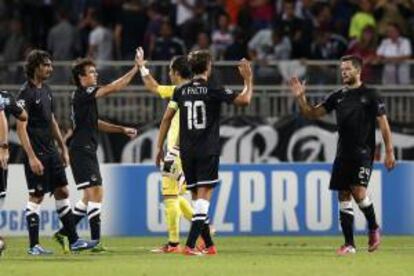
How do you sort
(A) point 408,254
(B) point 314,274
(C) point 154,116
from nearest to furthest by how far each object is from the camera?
1. (B) point 314,274
2. (A) point 408,254
3. (C) point 154,116

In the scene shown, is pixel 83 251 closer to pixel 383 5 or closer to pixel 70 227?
pixel 70 227

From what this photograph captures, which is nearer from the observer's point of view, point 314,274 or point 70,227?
point 314,274

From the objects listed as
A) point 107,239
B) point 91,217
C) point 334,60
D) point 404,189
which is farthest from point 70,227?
point 334,60

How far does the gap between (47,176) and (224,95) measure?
240 centimetres

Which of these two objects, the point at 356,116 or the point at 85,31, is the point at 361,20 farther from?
the point at 356,116

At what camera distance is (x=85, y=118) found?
59.3 feet

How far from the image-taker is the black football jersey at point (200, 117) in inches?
672

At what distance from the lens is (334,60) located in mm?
26594

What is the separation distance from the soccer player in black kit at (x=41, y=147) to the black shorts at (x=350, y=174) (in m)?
2.92

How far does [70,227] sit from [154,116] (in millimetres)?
7879

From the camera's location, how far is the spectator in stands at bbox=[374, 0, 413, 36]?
2703 centimetres

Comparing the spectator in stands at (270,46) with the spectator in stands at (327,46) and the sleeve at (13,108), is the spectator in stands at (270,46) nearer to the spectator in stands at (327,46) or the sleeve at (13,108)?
the spectator in stands at (327,46)

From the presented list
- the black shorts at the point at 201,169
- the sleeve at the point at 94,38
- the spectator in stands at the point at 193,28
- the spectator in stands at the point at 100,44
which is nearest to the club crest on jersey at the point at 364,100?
the black shorts at the point at 201,169

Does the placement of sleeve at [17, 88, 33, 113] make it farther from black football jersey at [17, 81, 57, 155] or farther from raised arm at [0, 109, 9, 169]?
raised arm at [0, 109, 9, 169]
